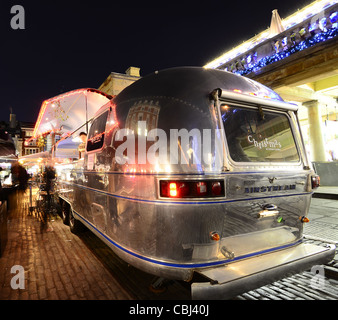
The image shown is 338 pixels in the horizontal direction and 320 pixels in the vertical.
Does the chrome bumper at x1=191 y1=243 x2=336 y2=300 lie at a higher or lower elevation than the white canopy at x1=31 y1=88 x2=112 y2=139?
lower

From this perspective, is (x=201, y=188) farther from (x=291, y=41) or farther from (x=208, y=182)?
(x=291, y=41)

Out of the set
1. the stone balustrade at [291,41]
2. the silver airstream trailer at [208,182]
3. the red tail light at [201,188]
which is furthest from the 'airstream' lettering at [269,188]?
the stone balustrade at [291,41]

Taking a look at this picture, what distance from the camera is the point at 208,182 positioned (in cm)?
230

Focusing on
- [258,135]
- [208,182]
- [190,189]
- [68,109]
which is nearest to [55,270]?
[190,189]

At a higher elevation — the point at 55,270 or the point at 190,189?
the point at 190,189

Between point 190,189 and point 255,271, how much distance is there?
41.4 inches

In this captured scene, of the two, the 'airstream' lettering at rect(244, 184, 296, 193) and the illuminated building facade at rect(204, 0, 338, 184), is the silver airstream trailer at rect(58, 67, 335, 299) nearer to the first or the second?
the 'airstream' lettering at rect(244, 184, 296, 193)

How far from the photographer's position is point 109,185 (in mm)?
3174

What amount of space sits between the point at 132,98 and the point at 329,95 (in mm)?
12208

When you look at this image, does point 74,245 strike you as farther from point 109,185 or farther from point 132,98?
point 132,98

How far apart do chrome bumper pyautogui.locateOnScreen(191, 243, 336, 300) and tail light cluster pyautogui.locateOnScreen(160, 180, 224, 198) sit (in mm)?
768

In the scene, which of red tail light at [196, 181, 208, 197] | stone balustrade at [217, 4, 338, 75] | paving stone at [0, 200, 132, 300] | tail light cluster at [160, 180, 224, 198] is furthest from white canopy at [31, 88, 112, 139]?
stone balustrade at [217, 4, 338, 75]

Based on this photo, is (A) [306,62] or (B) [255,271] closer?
(B) [255,271]

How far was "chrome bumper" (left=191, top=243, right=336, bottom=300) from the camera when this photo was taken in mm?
2062
